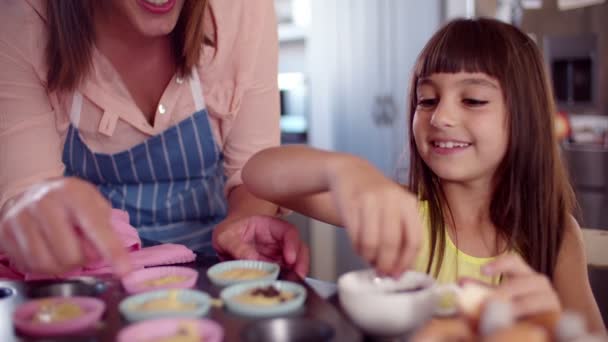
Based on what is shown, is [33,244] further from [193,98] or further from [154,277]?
[193,98]

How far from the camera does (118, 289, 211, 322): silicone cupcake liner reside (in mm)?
648

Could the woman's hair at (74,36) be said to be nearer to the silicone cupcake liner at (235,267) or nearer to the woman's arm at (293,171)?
the woman's arm at (293,171)

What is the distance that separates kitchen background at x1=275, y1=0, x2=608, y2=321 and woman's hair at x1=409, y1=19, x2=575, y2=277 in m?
1.37

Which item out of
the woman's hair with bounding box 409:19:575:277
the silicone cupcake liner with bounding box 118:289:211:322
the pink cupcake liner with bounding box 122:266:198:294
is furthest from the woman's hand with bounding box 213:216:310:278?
the woman's hair with bounding box 409:19:575:277

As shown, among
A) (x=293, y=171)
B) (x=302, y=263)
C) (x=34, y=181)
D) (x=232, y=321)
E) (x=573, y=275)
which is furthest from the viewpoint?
(x=573, y=275)

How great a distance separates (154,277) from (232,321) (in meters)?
0.21

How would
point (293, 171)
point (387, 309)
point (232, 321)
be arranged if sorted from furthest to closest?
point (293, 171), point (232, 321), point (387, 309)

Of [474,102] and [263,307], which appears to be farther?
[474,102]

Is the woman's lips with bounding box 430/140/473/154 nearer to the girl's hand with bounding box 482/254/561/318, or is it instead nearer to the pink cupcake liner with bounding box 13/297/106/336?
the girl's hand with bounding box 482/254/561/318

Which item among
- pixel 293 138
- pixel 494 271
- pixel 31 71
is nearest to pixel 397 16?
pixel 293 138

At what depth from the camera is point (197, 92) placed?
1.35 m

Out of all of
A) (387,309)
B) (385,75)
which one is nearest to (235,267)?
(387,309)

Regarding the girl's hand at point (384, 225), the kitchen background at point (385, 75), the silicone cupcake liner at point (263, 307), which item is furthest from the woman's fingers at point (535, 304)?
the kitchen background at point (385, 75)

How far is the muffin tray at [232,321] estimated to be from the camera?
2.01 feet
